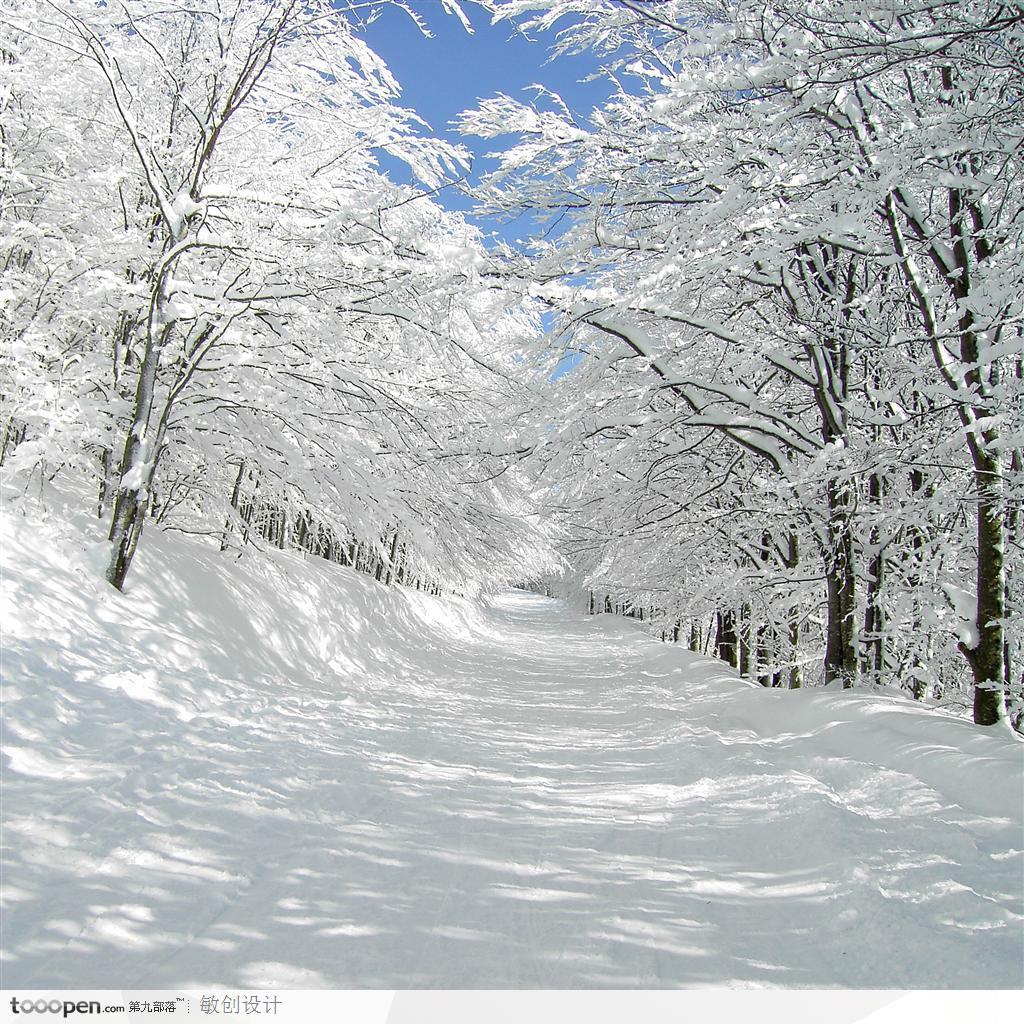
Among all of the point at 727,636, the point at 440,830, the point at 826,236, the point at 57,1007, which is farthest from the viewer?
the point at 727,636

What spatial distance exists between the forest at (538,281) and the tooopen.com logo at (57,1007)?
14.6ft

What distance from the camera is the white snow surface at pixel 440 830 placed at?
258 cm

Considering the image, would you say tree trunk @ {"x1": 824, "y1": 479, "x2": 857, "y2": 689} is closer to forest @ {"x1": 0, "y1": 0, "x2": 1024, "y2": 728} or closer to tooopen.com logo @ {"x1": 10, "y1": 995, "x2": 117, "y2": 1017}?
forest @ {"x1": 0, "y1": 0, "x2": 1024, "y2": 728}

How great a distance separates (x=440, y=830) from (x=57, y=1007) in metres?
2.09

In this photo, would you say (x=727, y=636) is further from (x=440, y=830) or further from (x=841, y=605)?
(x=440, y=830)

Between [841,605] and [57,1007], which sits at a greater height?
[841,605]

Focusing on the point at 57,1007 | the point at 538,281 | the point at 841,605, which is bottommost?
the point at 57,1007

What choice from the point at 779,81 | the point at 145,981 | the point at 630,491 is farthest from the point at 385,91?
the point at 145,981

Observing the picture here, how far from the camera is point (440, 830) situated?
390 centimetres

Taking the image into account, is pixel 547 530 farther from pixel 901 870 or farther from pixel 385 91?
pixel 901 870

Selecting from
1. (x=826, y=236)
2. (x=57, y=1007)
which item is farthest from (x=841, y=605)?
(x=57, y=1007)

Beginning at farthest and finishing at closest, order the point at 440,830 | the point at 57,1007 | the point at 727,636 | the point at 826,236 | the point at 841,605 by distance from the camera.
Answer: the point at 727,636 < the point at 841,605 < the point at 826,236 < the point at 440,830 < the point at 57,1007

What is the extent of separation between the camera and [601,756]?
593 centimetres

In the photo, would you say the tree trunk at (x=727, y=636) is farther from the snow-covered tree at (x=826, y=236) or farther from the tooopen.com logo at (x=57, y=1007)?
the tooopen.com logo at (x=57, y=1007)
